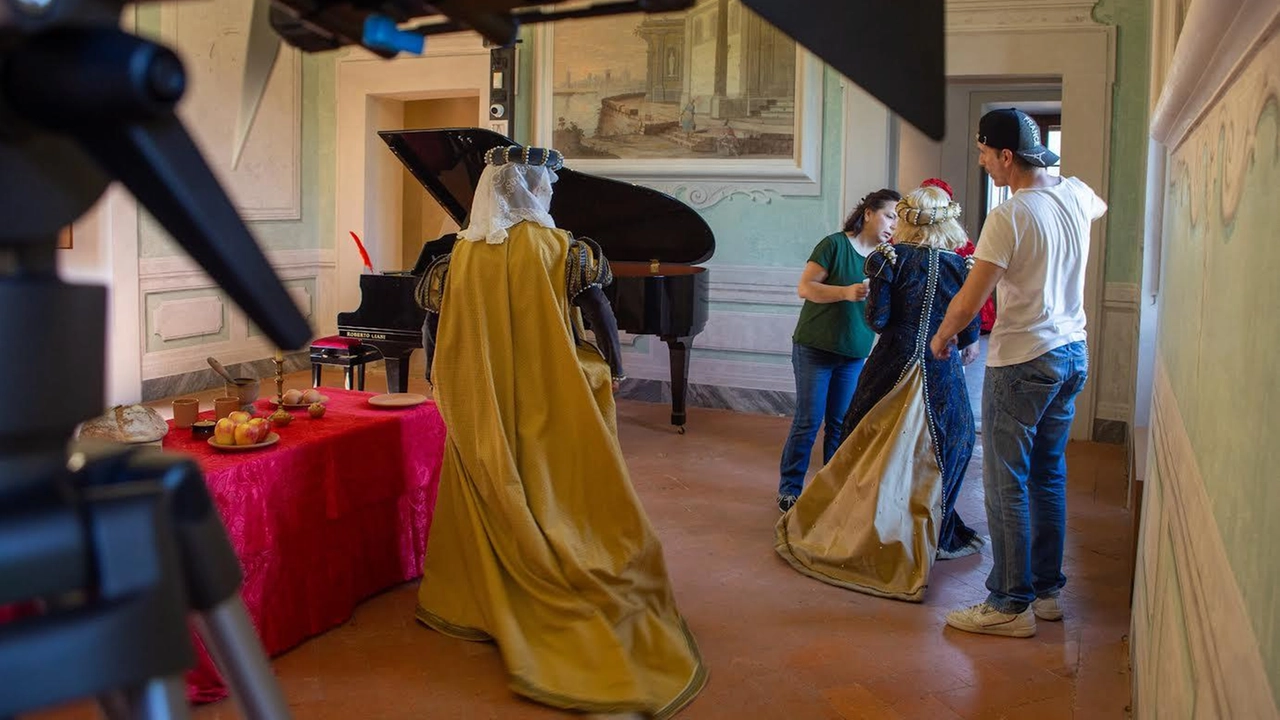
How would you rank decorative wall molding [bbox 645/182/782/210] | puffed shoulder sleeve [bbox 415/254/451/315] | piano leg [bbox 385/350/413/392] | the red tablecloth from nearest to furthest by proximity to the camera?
the red tablecloth
puffed shoulder sleeve [bbox 415/254/451/315]
piano leg [bbox 385/350/413/392]
decorative wall molding [bbox 645/182/782/210]

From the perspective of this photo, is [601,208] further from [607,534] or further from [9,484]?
[9,484]

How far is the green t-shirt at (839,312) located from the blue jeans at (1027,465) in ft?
4.10

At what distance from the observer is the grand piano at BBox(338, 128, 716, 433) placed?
6.11 metres

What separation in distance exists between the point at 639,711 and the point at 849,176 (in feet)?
16.6

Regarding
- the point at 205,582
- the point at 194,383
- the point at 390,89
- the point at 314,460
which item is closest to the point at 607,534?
the point at 314,460

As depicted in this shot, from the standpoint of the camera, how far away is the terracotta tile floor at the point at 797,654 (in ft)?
→ 10.4

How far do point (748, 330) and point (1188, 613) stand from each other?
253 inches

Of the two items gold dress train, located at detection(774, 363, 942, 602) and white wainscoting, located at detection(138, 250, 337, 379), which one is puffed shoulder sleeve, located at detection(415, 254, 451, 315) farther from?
white wainscoting, located at detection(138, 250, 337, 379)

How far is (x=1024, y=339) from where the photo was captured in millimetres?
3488

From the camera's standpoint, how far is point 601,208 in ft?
22.4

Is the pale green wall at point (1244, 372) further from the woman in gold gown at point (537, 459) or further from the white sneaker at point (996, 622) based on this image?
the white sneaker at point (996, 622)

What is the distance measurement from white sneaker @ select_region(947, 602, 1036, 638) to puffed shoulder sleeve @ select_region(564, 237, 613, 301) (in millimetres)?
1647

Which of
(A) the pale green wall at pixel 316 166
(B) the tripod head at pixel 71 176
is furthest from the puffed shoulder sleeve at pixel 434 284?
(A) the pale green wall at pixel 316 166

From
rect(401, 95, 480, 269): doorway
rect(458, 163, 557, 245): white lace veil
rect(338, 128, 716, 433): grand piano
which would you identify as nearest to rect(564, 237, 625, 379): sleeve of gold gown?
rect(458, 163, 557, 245): white lace veil
